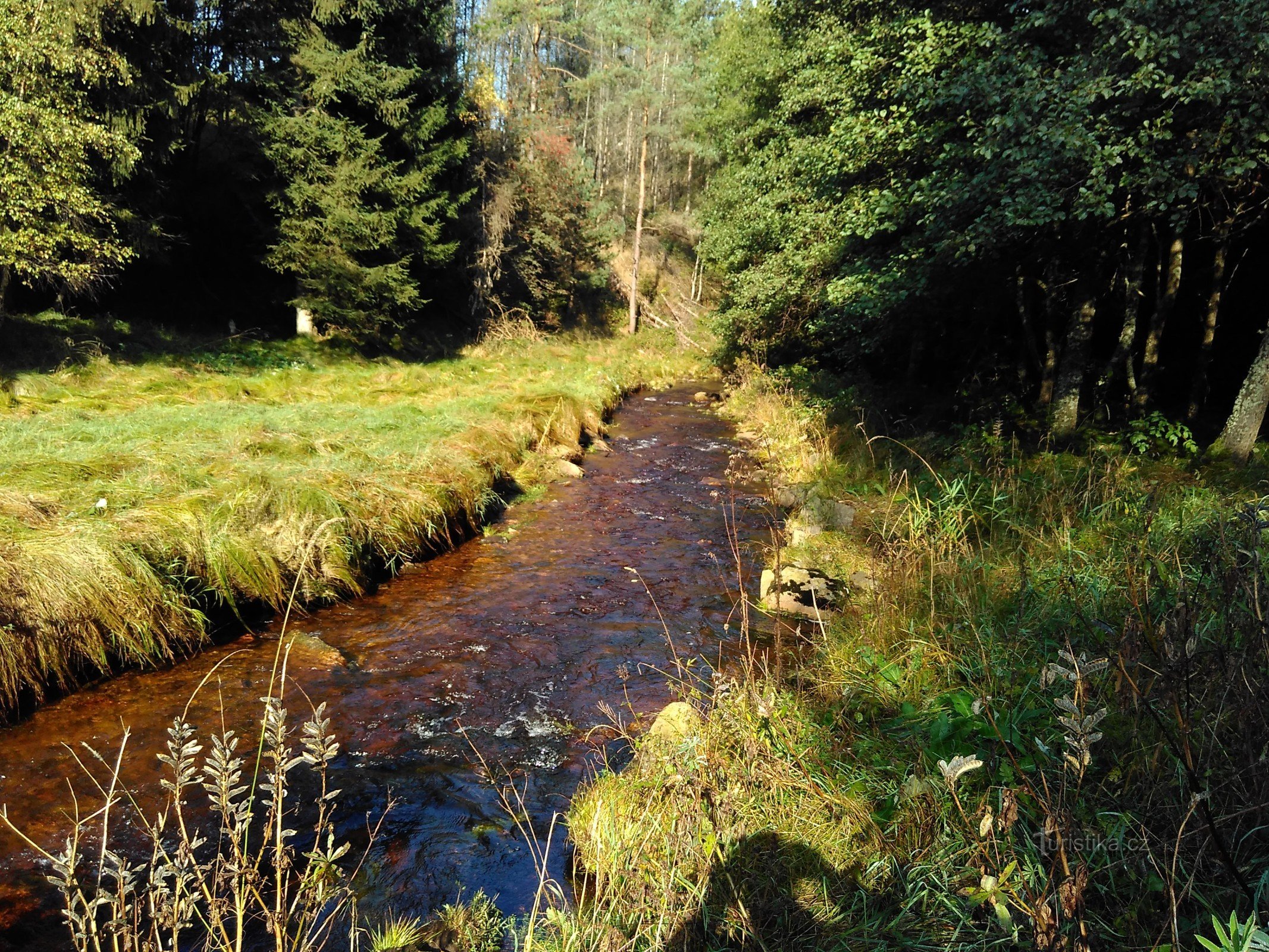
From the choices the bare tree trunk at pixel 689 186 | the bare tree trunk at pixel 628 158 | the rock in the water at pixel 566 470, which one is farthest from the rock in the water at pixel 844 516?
the bare tree trunk at pixel 689 186

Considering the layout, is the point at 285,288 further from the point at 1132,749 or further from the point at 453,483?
Answer: the point at 1132,749

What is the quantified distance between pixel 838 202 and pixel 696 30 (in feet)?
129

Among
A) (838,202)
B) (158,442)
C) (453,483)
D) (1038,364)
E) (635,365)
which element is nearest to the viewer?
(158,442)

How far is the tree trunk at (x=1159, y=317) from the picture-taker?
846cm

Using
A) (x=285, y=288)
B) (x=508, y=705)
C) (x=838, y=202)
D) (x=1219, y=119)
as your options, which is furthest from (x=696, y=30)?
(x=508, y=705)

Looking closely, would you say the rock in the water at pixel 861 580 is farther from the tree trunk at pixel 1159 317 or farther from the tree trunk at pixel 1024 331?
the tree trunk at pixel 1024 331

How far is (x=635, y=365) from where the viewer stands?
26.1 meters

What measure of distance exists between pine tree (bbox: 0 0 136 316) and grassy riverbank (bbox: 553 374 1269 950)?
12.2 metres

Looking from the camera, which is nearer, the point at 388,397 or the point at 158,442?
the point at 158,442

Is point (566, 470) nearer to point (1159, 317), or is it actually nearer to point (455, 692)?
point (455, 692)

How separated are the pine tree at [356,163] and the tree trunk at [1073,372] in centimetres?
1444

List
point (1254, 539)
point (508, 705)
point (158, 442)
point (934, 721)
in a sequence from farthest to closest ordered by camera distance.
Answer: point (158, 442), point (508, 705), point (934, 721), point (1254, 539)

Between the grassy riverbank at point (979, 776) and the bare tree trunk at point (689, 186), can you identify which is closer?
the grassy riverbank at point (979, 776)

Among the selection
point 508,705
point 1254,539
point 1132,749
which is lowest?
point 508,705
